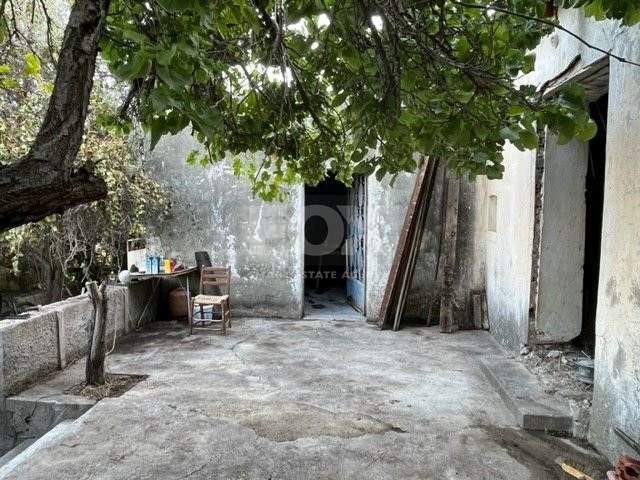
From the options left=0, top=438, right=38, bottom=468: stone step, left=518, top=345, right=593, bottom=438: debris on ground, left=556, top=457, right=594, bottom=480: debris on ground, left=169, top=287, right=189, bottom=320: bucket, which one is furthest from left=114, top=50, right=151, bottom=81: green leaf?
left=169, top=287, right=189, bottom=320: bucket

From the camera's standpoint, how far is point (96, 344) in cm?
370

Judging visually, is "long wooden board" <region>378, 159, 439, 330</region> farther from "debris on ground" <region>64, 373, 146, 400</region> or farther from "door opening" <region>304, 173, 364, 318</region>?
"debris on ground" <region>64, 373, 146, 400</region>

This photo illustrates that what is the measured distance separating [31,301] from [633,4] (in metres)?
7.68

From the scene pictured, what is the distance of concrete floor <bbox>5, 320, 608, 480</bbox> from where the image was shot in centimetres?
257

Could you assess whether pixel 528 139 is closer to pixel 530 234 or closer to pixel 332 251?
pixel 530 234

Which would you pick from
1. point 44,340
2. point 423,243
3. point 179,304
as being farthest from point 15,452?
point 423,243

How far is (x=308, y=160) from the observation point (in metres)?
2.97

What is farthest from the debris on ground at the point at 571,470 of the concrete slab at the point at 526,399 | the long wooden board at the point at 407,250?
the long wooden board at the point at 407,250

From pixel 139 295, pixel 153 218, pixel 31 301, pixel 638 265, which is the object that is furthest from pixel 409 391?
pixel 31 301

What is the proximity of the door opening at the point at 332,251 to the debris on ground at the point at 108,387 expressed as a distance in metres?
3.38

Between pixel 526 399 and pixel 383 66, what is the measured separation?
2.81m

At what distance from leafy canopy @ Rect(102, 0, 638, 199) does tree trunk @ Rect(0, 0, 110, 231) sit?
95mm

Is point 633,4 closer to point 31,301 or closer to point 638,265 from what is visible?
point 638,265

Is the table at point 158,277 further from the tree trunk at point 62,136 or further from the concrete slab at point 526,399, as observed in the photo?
the tree trunk at point 62,136
